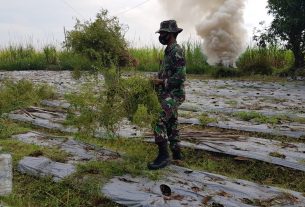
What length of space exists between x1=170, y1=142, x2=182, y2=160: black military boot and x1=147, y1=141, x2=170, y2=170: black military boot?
1.39 feet

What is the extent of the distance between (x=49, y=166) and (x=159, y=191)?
5.51 feet

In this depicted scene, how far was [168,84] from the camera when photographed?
5352mm

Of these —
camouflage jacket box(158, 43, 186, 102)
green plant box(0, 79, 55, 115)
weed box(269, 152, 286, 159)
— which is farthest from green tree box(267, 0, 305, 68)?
camouflage jacket box(158, 43, 186, 102)

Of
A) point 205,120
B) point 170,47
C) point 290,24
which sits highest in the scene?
point 290,24

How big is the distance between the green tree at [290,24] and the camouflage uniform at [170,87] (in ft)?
37.7

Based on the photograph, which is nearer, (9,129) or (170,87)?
(170,87)

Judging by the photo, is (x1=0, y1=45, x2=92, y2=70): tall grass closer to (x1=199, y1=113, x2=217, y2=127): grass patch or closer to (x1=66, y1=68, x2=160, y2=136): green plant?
(x1=199, y1=113, x2=217, y2=127): grass patch

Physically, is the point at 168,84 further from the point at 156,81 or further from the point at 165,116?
the point at 165,116

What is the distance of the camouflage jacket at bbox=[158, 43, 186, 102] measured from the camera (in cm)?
533

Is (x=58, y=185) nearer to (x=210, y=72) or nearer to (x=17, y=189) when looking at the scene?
(x=17, y=189)

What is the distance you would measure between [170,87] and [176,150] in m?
0.93

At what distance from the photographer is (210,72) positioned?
61.2 feet

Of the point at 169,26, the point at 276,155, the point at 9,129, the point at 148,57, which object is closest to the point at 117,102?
the point at 169,26

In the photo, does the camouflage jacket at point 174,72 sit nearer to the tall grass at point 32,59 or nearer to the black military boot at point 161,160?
the black military boot at point 161,160
